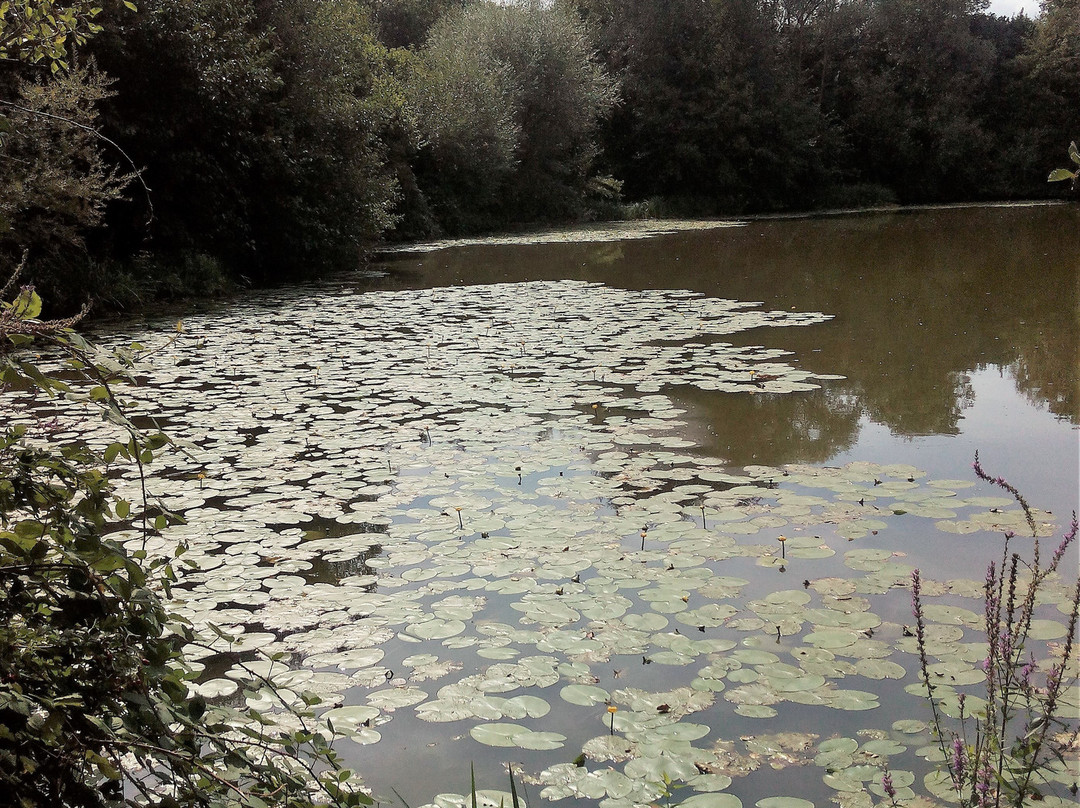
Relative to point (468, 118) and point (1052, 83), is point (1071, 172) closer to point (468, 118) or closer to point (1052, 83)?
point (468, 118)

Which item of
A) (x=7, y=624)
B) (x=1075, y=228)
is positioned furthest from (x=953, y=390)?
(x=1075, y=228)

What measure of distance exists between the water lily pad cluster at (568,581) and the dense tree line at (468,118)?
5.42 feet

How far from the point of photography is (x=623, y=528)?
3.89 metres

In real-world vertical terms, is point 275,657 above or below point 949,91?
below

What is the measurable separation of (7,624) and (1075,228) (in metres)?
20.4

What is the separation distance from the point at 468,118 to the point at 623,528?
1971 centimetres

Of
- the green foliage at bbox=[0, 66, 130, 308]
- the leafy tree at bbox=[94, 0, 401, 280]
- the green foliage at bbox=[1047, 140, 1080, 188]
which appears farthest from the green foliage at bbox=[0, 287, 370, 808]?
the leafy tree at bbox=[94, 0, 401, 280]

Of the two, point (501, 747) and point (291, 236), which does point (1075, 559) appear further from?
point (291, 236)

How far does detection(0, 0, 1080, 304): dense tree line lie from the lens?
969 cm

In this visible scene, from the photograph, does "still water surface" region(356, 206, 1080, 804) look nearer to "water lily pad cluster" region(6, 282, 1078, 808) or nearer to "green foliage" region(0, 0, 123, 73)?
"water lily pad cluster" region(6, 282, 1078, 808)

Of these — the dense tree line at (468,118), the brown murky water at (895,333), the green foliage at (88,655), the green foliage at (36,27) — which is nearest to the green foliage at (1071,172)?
the green foliage at (88,655)

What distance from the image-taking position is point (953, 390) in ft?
20.0

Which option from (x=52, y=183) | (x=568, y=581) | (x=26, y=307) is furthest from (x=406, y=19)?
(x=26, y=307)

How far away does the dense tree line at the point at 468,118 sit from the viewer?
9.69 meters
